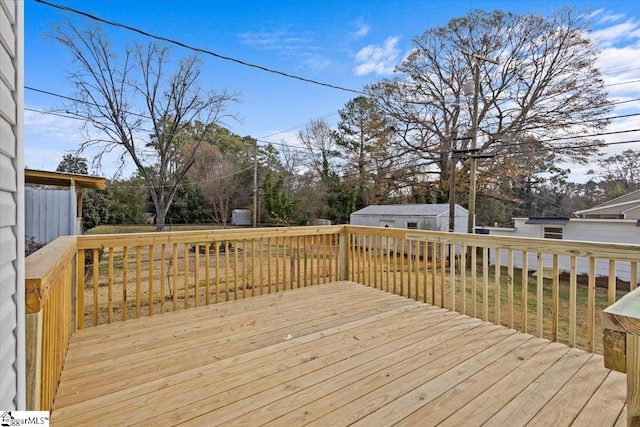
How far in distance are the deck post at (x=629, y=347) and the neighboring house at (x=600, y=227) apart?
8.02m

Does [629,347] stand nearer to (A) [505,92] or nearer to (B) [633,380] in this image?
(B) [633,380]

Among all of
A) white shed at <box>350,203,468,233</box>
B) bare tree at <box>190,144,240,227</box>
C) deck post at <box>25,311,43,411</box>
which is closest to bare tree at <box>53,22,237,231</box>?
bare tree at <box>190,144,240,227</box>

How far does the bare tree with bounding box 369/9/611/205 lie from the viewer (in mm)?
10656

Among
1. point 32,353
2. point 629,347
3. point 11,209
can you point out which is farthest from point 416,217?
point 11,209

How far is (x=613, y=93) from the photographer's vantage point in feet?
32.5

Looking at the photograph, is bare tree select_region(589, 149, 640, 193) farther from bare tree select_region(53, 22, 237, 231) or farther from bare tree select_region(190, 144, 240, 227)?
bare tree select_region(190, 144, 240, 227)

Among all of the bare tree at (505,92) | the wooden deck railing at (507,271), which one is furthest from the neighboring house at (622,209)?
the wooden deck railing at (507,271)

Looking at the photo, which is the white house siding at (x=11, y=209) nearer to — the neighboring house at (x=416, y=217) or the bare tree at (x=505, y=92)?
the bare tree at (x=505, y=92)

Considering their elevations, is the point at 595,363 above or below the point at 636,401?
below

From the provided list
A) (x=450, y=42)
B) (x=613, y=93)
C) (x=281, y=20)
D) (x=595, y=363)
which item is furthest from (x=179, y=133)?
(x=613, y=93)

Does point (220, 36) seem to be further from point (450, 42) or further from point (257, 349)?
point (450, 42)

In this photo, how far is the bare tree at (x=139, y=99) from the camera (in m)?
9.09

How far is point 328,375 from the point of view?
190 centimetres

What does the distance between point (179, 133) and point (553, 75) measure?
12970mm
